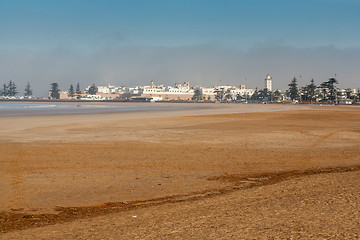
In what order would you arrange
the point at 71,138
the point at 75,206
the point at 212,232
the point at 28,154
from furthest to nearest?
1. the point at 71,138
2. the point at 28,154
3. the point at 75,206
4. the point at 212,232

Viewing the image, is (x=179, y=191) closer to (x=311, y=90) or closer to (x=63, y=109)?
(x=63, y=109)

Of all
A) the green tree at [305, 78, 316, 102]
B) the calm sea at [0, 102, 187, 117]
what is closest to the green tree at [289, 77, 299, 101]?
the green tree at [305, 78, 316, 102]

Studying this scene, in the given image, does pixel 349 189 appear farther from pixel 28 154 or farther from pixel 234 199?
pixel 28 154

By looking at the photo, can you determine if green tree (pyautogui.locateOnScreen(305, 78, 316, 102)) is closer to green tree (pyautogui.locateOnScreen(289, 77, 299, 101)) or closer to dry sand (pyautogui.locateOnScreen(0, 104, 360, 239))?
green tree (pyautogui.locateOnScreen(289, 77, 299, 101))

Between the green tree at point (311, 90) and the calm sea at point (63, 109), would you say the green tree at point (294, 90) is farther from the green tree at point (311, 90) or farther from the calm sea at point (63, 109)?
the calm sea at point (63, 109)

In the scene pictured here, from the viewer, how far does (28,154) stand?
15.3 m

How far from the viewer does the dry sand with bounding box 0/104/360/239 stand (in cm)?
650

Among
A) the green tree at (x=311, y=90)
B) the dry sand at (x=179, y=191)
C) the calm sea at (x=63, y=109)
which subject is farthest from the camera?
the green tree at (x=311, y=90)

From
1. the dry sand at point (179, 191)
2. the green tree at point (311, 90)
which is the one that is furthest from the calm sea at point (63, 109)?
the green tree at point (311, 90)

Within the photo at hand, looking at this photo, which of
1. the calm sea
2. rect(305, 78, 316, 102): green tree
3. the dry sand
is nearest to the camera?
the dry sand

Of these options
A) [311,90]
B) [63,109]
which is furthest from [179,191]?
[311,90]

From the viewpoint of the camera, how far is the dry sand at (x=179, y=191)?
6.50m

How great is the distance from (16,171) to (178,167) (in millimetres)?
4651

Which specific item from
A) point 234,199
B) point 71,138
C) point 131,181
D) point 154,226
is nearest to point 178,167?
point 131,181
